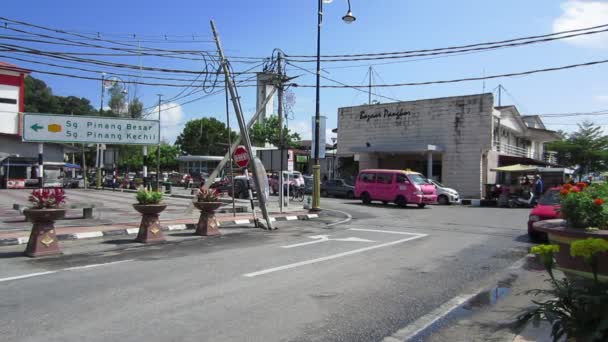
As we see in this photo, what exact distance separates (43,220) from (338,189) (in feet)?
80.4

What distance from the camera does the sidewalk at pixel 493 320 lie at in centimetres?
480

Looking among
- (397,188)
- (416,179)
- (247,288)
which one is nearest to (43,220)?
(247,288)

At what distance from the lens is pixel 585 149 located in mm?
42781

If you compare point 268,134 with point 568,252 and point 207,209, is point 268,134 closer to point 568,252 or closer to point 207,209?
point 207,209

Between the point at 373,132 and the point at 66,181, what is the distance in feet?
96.6

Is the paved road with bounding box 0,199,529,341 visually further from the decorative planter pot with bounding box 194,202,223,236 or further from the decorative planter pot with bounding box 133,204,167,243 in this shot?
the decorative planter pot with bounding box 194,202,223,236

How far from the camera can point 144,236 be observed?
1138 cm

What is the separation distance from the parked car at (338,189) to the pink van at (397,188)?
5.08 metres

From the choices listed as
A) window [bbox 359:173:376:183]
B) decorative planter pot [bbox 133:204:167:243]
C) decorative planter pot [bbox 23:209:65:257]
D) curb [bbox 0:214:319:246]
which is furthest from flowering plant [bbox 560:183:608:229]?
window [bbox 359:173:376:183]

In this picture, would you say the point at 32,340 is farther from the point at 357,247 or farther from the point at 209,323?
the point at 357,247

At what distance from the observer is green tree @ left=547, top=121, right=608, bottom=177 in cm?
4216

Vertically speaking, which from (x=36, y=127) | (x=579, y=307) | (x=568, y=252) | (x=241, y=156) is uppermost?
(x=36, y=127)

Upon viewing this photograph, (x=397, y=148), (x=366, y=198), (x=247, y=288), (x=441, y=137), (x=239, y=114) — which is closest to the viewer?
(x=247, y=288)

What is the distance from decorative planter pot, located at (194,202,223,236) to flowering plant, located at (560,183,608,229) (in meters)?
9.47
